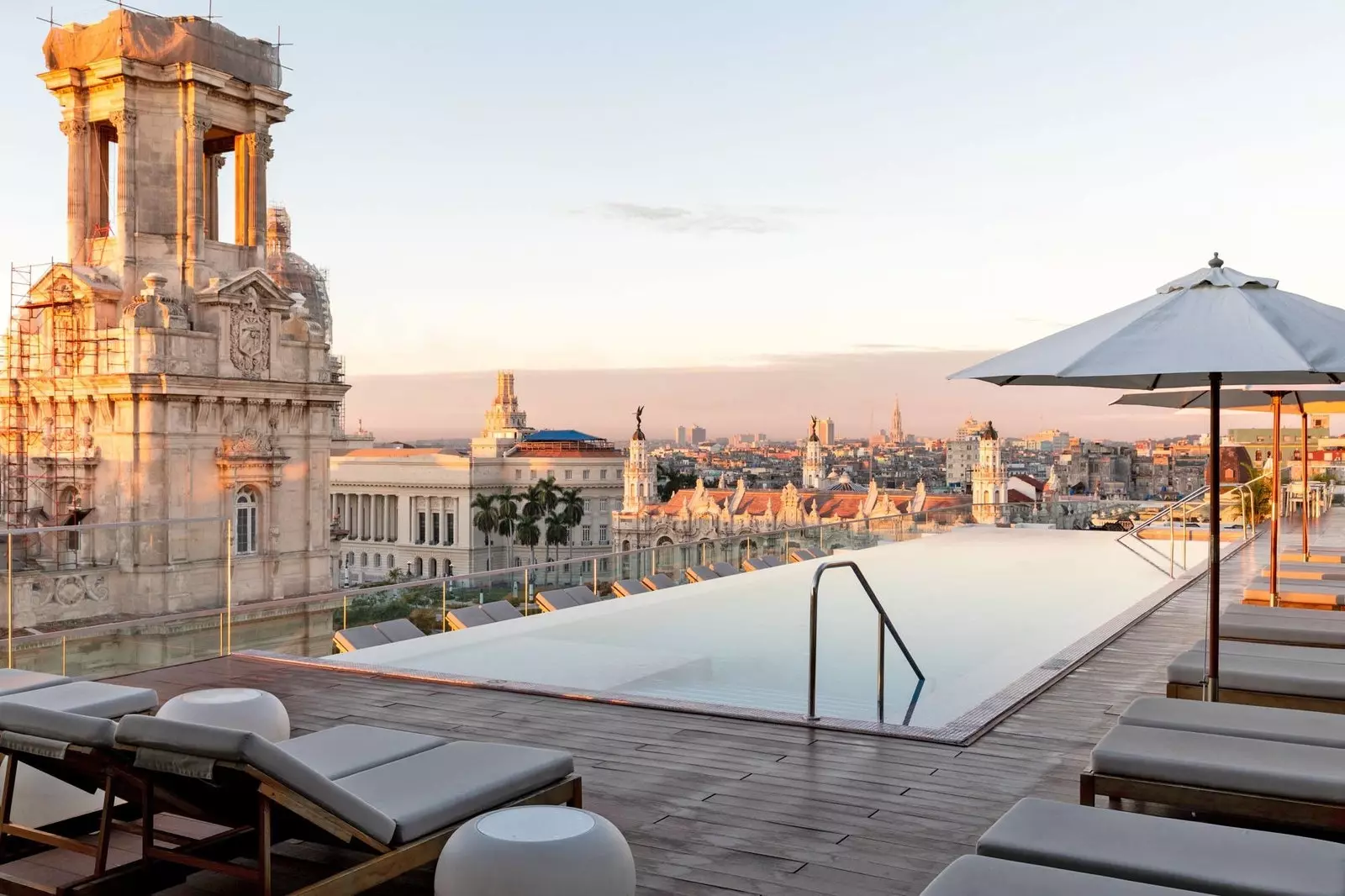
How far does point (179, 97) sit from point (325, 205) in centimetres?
2393

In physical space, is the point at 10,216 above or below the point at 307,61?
below

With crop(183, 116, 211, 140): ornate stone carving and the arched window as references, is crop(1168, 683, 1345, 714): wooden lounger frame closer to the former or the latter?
the arched window

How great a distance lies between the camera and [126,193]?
3095 centimetres

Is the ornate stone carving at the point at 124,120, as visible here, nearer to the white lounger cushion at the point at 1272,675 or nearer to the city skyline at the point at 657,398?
the white lounger cushion at the point at 1272,675

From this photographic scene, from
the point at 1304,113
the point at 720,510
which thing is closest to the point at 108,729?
the point at 1304,113

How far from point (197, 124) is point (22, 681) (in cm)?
2991

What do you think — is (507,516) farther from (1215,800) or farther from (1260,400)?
(1215,800)

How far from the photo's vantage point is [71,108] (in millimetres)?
31281

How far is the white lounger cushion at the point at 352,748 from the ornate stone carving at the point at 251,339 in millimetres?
30636

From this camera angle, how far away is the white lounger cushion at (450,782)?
10.8ft

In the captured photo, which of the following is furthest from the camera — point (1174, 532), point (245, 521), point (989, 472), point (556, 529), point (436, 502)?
point (436, 502)

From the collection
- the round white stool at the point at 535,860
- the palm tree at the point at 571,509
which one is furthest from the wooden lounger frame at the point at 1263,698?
the palm tree at the point at 571,509

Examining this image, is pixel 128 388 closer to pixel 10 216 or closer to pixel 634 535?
pixel 10 216

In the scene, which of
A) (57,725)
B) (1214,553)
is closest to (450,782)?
(57,725)
